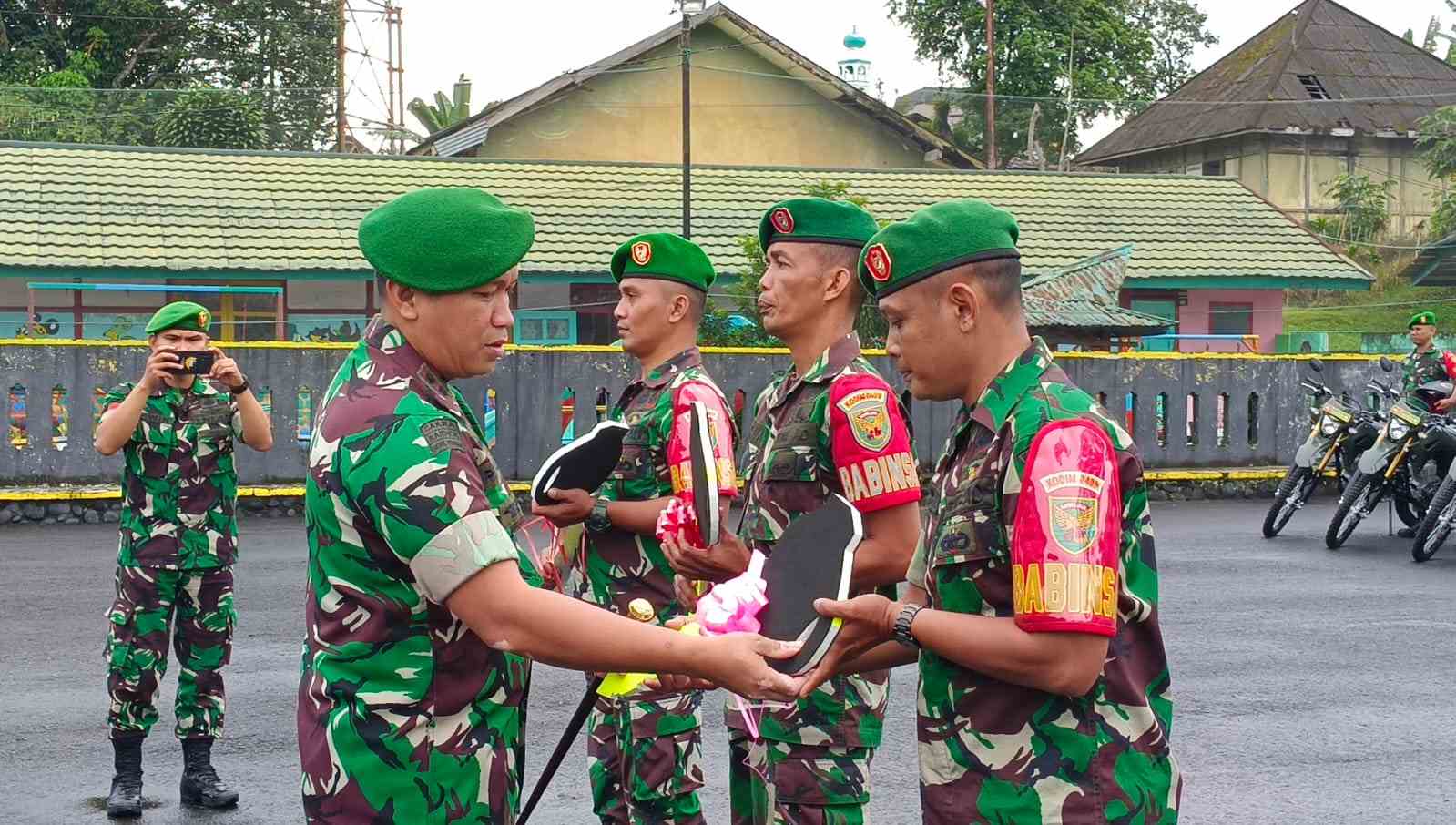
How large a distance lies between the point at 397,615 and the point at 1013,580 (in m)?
1.12

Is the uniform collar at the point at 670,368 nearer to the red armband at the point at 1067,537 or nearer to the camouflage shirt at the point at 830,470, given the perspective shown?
the camouflage shirt at the point at 830,470

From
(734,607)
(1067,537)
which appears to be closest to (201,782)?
(734,607)

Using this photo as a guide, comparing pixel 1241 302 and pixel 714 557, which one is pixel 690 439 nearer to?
pixel 714 557

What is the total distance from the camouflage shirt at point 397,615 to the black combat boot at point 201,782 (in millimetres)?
3408

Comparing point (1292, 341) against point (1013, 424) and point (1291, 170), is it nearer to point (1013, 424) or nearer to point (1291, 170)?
point (1291, 170)

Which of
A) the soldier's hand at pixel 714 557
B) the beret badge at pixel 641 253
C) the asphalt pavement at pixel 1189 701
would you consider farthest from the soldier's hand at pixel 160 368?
the soldier's hand at pixel 714 557

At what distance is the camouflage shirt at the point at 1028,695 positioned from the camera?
2.82m

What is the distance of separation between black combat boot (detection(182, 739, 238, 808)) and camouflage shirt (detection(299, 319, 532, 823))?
3.41 m

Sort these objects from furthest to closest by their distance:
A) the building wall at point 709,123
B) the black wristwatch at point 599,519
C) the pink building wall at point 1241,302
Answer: the building wall at point 709,123
the pink building wall at point 1241,302
the black wristwatch at point 599,519

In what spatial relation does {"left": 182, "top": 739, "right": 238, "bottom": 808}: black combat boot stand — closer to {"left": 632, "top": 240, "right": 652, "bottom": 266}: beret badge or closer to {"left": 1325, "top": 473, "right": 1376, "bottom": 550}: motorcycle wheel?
{"left": 632, "top": 240, "right": 652, "bottom": 266}: beret badge

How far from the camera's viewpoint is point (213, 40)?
39.3 m

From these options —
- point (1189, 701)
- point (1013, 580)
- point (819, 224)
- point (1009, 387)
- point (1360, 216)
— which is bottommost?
point (1189, 701)

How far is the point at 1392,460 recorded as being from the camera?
13883 millimetres

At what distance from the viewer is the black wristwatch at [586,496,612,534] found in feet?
15.8
